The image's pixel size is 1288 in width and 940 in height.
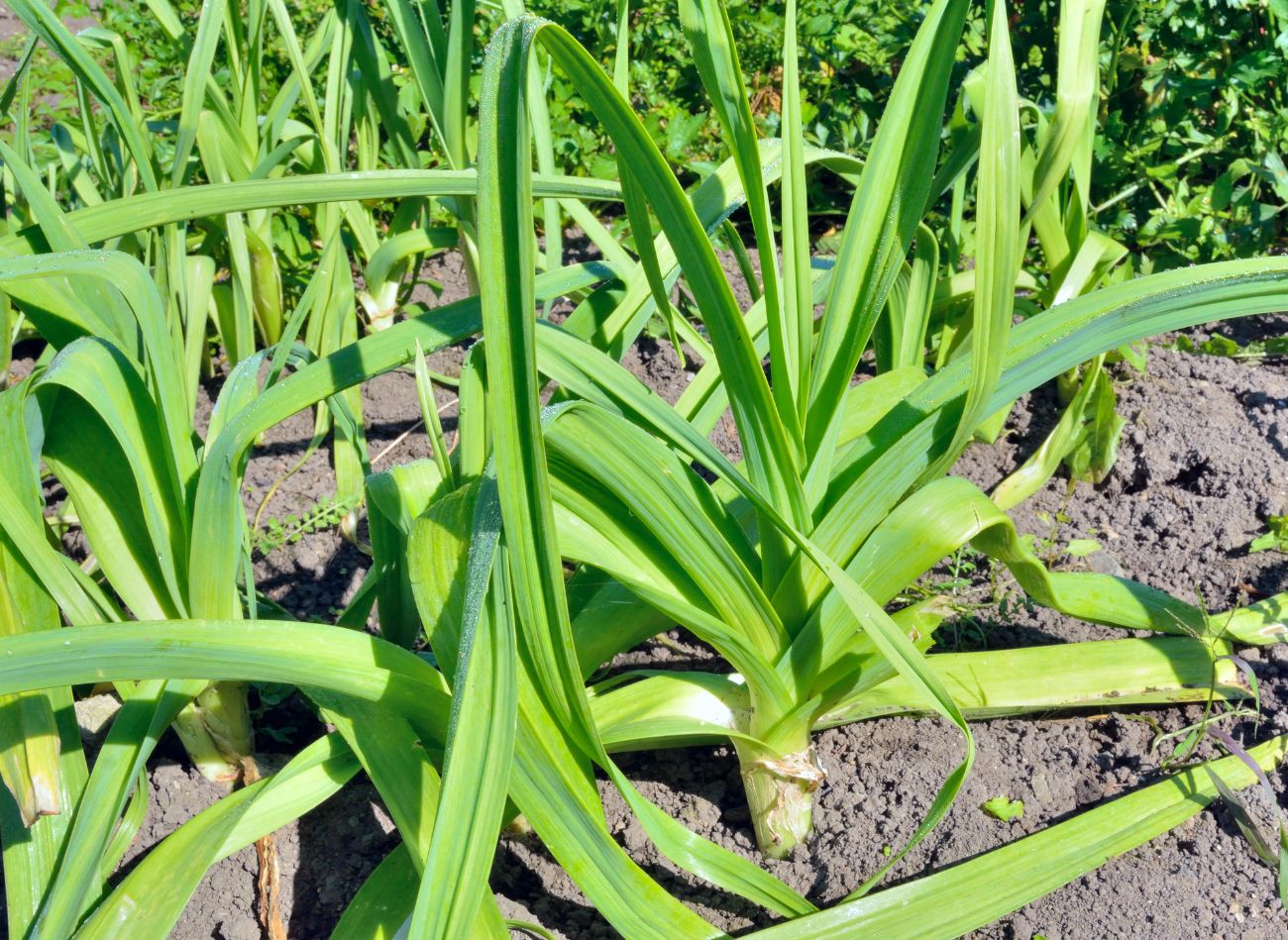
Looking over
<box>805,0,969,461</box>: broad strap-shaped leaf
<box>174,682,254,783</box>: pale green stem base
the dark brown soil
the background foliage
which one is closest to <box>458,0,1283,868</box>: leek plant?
<box>805,0,969,461</box>: broad strap-shaped leaf

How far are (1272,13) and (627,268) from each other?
5.02 feet

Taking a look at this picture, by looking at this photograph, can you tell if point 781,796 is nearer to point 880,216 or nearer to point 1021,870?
point 1021,870

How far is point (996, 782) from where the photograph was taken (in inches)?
56.9

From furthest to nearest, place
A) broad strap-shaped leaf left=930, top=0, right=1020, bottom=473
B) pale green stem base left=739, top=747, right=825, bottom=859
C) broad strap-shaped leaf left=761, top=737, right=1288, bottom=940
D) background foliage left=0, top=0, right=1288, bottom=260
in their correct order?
1. background foliage left=0, top=0, right=1288, bottom=260
2. pale green stem base left=739, top=747, right=825, bottom=859
3. broad strap-shaped leaf left=761, top=737, right=1288, bottom=940
4. broad strap-shaped leaf left=930, top=0, right=1020, bottom=473

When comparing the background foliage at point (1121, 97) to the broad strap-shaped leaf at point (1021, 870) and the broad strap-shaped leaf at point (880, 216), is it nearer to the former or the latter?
the broad strap-shaped leaf at point (880, 216)

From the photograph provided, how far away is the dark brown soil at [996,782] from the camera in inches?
51.8

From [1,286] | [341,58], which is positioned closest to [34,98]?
[341,58]

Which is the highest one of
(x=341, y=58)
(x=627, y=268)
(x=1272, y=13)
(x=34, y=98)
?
(x=34, y=98)

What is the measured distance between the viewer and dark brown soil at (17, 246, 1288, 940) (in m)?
1.32

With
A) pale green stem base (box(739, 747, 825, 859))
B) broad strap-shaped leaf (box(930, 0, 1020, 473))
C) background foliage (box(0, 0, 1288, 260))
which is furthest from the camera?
background foliage (box(0, 0, 1288, 260))

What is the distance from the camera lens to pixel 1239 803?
1.36 meters

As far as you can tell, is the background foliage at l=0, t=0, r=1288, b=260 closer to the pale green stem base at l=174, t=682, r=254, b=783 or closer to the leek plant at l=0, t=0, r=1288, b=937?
the leek plant at l=0, t=0, r=1288, b=937

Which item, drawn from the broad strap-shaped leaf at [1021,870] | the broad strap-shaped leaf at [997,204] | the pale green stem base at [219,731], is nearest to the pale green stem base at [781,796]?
the broad strap-shaped leaf at [1021,870]

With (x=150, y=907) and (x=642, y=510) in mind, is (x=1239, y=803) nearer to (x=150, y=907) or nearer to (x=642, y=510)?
(x=642, y=510)
